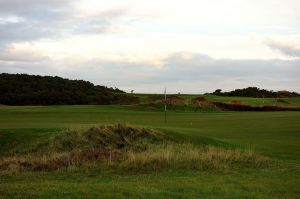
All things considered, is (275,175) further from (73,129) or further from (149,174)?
(73,129)

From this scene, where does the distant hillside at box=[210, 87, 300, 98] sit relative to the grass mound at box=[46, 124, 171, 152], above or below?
above

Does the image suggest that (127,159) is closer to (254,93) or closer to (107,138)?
(107,138)

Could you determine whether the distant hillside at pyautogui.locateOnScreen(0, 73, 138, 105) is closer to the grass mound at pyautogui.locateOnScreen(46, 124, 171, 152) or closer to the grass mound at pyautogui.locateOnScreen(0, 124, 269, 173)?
the grass mound at pyautogui.locateOnScreen(46, 124, 171, 152)

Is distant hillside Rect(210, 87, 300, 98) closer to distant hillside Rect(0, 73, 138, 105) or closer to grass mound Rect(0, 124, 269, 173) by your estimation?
distant hillside Rect(0, 73, 138, 105)

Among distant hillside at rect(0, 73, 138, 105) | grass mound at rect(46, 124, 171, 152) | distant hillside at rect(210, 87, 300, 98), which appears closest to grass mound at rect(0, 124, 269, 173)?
grass mound at rect(46, 124, 171, 152)

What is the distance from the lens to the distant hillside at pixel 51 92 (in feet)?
316

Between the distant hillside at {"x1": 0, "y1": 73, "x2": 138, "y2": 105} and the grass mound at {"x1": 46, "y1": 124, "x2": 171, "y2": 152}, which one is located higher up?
the distant hillside at {"x1": 0, "y1": 73, "x2": 138, "y2": 105}

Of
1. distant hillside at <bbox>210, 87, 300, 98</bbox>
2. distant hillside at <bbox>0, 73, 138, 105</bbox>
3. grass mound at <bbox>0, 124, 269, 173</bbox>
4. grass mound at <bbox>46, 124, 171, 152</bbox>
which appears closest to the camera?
grass mound at <bbox>0, 124, 269, 173</bbox>

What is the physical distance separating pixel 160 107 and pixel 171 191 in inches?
2250

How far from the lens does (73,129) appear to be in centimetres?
2611

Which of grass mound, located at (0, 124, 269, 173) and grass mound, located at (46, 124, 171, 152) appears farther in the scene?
grass mound, located at (46, 124, 171, 152)

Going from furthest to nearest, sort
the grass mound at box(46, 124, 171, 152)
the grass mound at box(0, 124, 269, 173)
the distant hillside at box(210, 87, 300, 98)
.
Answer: the distant hillside at box(210, 87, 300, 98)
the grass mound at box(46, 124, 171, 152)
the grass mound at box(0, 124, 269, 173)

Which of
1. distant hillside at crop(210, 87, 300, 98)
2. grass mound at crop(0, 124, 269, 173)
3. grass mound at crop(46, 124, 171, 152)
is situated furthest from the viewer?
distant hillside at crop(210, 87, 300, 98)

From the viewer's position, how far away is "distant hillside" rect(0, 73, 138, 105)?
96188mm
